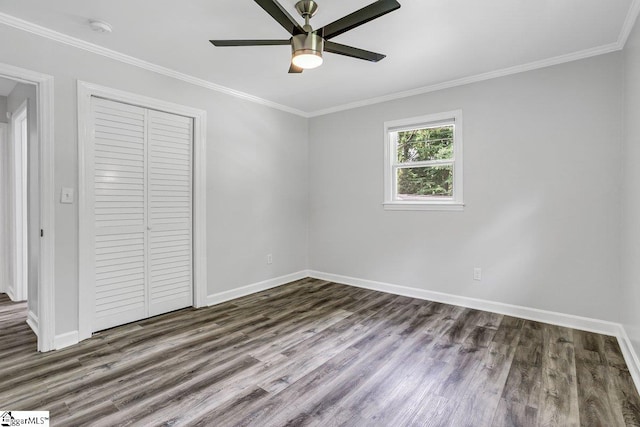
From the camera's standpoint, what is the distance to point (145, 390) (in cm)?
203

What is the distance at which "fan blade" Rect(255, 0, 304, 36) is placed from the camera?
66.7 inches

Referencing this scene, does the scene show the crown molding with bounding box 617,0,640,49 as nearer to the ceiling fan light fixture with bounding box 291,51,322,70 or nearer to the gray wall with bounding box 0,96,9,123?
the ceiling fan light fixture with bounding box 291,51,322,70

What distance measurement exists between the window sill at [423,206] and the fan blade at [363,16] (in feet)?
7.91

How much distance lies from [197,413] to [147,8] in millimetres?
2643

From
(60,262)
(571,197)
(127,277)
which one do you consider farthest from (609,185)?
(60,262)

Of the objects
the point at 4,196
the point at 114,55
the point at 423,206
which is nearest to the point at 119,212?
the point at 114,55

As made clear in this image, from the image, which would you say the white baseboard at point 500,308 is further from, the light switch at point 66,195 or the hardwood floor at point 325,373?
the light switch at point 66,195

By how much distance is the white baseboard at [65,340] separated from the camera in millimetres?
2578

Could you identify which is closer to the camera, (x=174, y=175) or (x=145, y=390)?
(x=145, y=390)

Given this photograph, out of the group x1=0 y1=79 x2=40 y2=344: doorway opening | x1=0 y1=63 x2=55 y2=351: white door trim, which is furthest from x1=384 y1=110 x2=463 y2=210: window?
x1=0 y1=79 x2=40 y2=344: doorway opening

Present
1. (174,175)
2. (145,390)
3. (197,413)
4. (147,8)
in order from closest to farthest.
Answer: (197,413) < (145,390) < (147,8) < (174,175)

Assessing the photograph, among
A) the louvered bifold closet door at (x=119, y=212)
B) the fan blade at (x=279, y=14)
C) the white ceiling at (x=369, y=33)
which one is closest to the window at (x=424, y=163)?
the white ceiling at (x=369, y=33)

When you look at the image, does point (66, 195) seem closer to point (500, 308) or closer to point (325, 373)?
point (325, 373)

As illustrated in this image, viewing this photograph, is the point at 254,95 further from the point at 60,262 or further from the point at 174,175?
the point at 60,262
